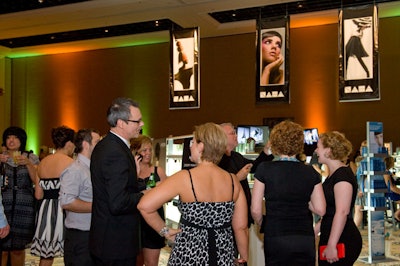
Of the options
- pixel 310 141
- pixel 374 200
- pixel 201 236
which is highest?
pixel 310 141

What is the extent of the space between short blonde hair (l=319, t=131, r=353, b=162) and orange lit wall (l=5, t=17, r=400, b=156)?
8.41 m

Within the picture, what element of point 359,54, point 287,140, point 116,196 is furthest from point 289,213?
point 359,54

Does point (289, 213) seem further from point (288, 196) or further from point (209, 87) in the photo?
point (209, 87)

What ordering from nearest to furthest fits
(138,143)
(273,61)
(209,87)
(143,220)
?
(143,220) < (138,143) < (273,61) < (209,87)

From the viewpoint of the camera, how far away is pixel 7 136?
4.41m

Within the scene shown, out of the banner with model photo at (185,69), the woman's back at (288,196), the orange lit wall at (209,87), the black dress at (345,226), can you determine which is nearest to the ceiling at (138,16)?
the orange lit wall at (209,87)

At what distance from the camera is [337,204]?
125 inches

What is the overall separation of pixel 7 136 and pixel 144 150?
1.34m

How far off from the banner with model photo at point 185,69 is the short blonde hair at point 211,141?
696 cm

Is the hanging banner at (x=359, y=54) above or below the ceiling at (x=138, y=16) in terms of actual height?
below

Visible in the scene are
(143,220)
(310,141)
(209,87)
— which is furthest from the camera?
(209,87)

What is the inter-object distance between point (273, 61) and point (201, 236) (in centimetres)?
708

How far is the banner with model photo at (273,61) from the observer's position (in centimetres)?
909

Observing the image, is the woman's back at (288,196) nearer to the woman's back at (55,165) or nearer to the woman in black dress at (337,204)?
the woman in black dress at (337,204)
